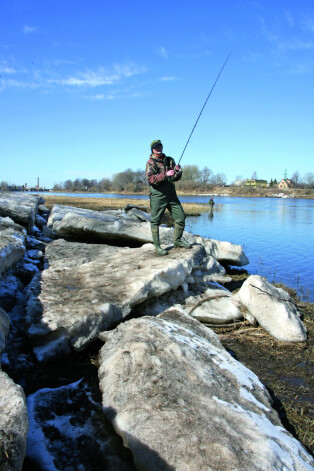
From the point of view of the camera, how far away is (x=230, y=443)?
2.62m

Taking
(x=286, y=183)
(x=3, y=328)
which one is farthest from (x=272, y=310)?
(x=286, y=183)

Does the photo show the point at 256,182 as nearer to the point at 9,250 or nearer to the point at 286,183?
the point at 286,183

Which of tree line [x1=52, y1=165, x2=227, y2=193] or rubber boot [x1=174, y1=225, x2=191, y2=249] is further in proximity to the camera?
tree line [x1=52, y1=165, x2=227, y2=193]

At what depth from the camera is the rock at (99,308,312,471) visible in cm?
255

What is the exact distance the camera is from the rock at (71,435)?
8.89 feet

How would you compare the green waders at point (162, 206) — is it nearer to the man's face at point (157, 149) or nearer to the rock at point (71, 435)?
the man's face at point (157, 149)

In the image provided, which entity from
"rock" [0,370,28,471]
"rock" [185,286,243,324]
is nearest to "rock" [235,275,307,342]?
"rock" [185,286,243,324]

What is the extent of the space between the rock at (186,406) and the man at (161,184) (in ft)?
10.9

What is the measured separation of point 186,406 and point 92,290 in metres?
2.89

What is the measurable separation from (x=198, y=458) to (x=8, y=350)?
9.17 feet

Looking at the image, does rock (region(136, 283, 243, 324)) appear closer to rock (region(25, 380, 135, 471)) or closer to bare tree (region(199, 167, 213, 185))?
rock (region(25, 380, 135, 471))

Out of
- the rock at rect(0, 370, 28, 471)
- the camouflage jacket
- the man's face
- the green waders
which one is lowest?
the rock at rect(0, 370, 28, 471)

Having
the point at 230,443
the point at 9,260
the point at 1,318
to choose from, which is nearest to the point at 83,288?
the point at 9,260

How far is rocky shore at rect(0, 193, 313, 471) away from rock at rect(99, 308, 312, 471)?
10 mm
